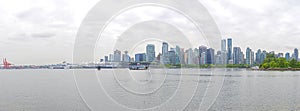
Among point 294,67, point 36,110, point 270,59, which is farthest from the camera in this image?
point 270,59

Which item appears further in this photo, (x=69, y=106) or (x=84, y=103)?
(x=84, y=103)

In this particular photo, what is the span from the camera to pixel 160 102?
2972 cm

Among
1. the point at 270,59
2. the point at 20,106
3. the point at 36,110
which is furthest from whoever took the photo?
the point at 270,59

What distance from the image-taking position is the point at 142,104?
2872 centimetres

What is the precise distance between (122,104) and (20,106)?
9661mm

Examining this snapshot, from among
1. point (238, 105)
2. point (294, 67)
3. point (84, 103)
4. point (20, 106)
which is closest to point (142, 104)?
point (84, 103)

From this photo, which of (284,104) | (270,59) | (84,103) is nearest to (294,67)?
(270,59)

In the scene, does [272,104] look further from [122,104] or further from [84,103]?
[84,103]

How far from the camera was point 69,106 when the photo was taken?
2739cm

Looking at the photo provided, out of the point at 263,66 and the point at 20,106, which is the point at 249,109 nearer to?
the point at 20,106

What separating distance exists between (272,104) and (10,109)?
24740mm

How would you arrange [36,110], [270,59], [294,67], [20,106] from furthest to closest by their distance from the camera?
1. [270,59]
2. [294,67]
3. [20,106]
4. [36,110]

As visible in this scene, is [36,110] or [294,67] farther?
[294,67]

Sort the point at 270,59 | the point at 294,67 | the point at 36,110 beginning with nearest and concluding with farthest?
the point at 36,110 → the point at 294,67 → the point at 270,59
